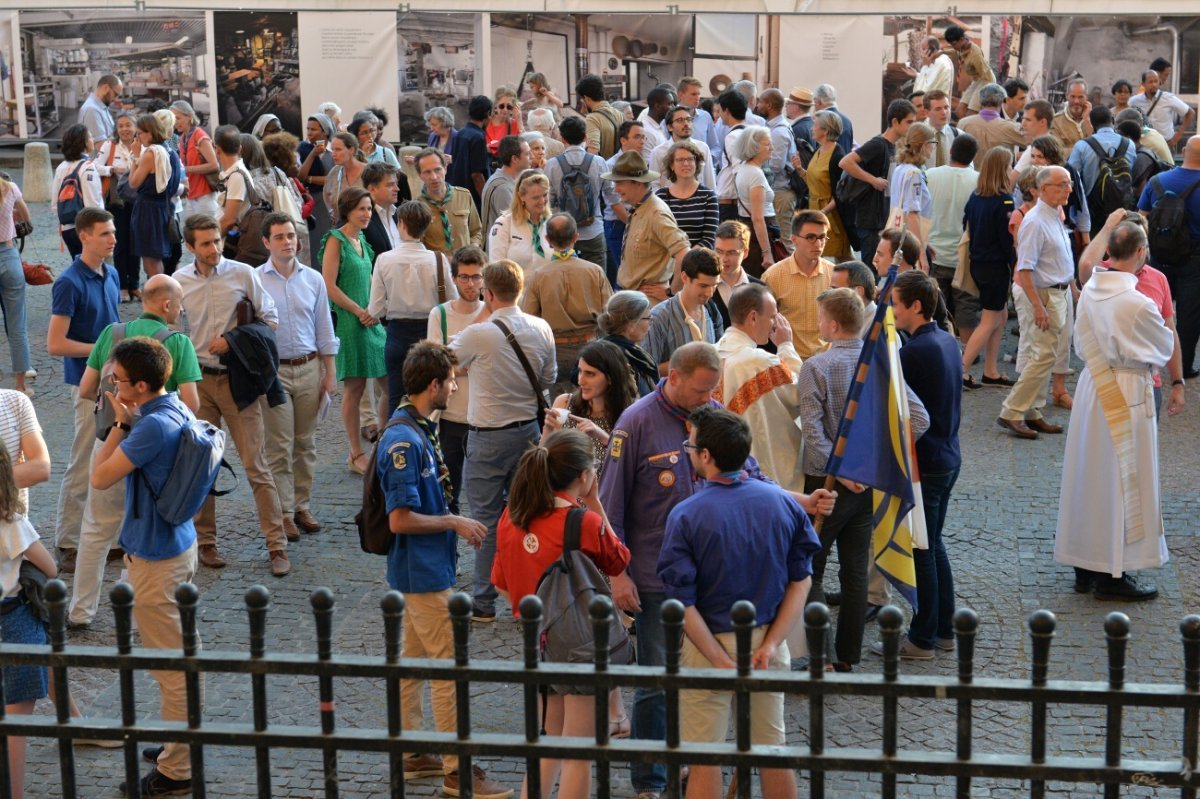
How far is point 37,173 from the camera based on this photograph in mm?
18266

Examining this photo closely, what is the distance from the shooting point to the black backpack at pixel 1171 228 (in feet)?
37.0

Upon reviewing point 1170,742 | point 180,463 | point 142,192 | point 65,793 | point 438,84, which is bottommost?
point 1170,742

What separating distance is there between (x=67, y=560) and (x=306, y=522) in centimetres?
137

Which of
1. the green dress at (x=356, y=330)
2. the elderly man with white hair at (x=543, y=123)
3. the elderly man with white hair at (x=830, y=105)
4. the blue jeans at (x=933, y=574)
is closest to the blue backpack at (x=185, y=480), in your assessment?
the blue jeans at (x=933, y=574)

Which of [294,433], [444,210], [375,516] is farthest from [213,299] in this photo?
[444,210]

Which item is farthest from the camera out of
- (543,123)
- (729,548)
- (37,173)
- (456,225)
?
(37,173)

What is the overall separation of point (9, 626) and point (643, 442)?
2.43m

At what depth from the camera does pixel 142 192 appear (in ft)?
43.8

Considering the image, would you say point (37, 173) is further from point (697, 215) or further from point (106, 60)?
point (697, 215)

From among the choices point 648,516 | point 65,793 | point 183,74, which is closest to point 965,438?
point 648,516

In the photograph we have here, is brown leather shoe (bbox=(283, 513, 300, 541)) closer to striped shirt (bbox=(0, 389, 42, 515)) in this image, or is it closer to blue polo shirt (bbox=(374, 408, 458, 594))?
striped shirt (bbox=(0, 389, 42, 515))

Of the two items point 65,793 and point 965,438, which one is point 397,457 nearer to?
point 65,793

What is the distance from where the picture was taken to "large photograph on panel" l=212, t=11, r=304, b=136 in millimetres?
18297

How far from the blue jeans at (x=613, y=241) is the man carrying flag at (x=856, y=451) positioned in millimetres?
5935
